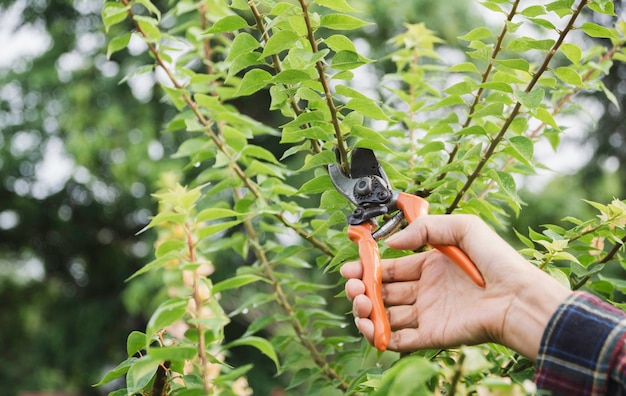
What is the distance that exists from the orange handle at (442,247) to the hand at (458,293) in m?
0.01

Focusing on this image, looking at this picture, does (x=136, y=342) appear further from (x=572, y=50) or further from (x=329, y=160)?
(x=572, y=50)

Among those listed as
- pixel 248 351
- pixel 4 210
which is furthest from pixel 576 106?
pixel 4 210

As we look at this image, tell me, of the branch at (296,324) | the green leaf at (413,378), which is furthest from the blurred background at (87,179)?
the green leaf at (413,378)

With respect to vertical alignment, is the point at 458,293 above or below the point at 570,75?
below

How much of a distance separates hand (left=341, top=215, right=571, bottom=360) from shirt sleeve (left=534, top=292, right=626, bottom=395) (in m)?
0.05

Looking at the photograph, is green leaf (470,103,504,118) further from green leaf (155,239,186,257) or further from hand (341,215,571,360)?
green leaf (155,239,186,257)

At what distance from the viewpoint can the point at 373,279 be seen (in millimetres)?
1194

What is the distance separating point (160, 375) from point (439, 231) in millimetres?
545

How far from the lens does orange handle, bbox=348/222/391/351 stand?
1.17 metres

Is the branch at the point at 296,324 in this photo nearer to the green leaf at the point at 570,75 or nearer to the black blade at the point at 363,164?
the black blade at the point at 363,164

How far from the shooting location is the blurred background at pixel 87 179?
5188mm

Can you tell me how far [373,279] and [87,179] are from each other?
4.83 m

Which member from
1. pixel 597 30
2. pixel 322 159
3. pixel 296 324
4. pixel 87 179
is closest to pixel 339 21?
pixel 322 159

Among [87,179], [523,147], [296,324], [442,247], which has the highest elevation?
[523,147]
